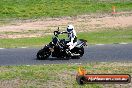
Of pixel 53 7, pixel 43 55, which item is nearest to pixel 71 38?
pixel 43 55

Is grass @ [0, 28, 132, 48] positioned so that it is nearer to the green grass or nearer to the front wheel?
the front wheel

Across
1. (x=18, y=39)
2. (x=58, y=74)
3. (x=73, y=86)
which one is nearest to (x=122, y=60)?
(x=58, y=74)

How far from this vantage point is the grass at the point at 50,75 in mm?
14086

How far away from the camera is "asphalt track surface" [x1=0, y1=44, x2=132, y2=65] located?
66.3ft

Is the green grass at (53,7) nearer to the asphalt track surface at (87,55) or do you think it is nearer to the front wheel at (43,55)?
the asphalt track surface at (87,55)

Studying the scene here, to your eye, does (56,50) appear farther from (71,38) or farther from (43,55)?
(71,38)

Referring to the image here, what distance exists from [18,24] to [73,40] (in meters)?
17.2

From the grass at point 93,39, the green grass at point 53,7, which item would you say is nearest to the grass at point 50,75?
the grass at point 93,39

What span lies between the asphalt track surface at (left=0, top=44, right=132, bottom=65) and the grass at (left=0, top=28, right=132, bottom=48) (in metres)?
2.16

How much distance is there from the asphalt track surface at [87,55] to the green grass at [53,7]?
17947 millimetres

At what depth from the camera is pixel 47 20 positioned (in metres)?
39.3

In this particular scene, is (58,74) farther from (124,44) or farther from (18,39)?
(18,39)

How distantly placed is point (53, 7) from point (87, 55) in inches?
976

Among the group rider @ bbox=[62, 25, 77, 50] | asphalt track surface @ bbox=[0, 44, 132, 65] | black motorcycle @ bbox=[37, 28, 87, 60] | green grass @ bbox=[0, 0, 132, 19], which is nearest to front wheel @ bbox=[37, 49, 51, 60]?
black motorcycle @ bbox=[37, 28, 87, 60]
